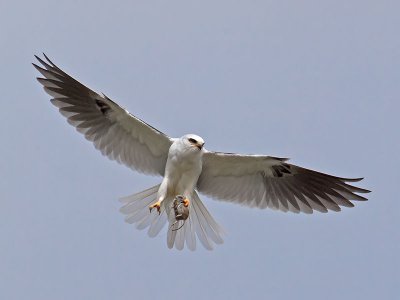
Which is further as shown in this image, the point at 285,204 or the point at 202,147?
the point at 285,204

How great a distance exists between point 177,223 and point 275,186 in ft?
3.62

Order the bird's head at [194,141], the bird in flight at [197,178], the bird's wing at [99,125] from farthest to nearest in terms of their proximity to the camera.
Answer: the bird's wing at [99,125] < the bird in flight at [197,178] < the bird's head at [194,141]

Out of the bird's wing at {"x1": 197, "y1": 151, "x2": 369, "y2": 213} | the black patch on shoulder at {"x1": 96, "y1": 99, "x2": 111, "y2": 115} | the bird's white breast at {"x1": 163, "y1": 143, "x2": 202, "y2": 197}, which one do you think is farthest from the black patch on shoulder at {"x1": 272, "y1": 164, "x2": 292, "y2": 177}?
the black patch on shoulder at {"x1": 96, "y1": 99, "x2": 111, "y2": 115}

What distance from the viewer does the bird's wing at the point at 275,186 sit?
24.7 feet

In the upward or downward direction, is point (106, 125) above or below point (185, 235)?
above

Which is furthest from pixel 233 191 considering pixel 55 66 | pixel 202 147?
pixel 55 66

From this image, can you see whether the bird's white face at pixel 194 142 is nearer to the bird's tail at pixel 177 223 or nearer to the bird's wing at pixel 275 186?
the bird's wing at pixel 275 186

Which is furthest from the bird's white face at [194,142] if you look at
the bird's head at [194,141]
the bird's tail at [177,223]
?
the bird's tail at [177,223]

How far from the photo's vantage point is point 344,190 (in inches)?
298

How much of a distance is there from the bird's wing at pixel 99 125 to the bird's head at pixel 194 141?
0.61 m

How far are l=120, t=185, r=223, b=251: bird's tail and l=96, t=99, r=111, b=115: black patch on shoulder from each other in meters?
0.89

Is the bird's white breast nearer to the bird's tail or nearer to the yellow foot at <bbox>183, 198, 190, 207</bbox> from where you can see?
the yellow foot at <bbox>183, 198, 190, 207</bbox>

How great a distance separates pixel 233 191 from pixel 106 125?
1.47 meters

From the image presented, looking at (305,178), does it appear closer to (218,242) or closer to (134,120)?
(218,242)
